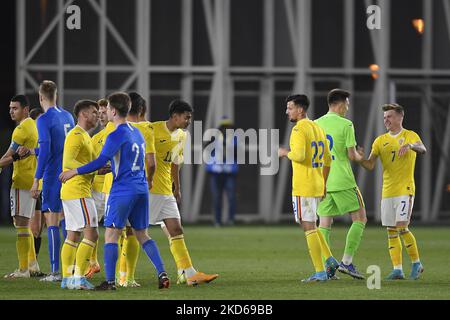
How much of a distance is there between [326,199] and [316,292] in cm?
247

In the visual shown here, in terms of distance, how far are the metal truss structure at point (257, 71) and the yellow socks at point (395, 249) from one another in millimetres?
14873

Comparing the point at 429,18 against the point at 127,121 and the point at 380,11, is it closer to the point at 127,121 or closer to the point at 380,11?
the point at 380,11

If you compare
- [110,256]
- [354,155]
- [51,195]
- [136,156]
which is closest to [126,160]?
[136,156]

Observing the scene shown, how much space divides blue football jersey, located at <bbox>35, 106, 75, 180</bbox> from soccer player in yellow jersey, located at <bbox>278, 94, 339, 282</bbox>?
2551mm

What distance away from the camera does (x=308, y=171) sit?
1284 centimetres

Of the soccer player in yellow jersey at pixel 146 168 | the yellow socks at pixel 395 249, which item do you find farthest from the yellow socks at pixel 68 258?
the yellow socks at pixel 395 249

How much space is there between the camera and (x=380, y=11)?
2945 centimetres

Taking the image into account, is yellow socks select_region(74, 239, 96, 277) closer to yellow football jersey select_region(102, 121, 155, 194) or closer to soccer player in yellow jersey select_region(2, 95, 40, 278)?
yellow football jersey select_region(102, 121, 155, 194)

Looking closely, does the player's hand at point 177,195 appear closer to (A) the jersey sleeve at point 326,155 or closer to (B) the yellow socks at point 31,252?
(A) the jersey sleeve at point 326,155

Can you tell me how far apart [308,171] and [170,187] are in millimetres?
1522

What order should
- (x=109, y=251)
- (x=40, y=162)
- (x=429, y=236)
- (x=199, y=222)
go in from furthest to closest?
(x=199, y=222)
(x=429, y=236)
(x=40, y=162)
(x=109, y=251)

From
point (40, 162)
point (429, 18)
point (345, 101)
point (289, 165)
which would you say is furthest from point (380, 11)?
point (40, 162)

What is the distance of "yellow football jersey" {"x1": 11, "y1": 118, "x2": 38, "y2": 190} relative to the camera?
14.0 meters

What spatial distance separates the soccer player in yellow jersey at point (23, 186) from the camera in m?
13.9
